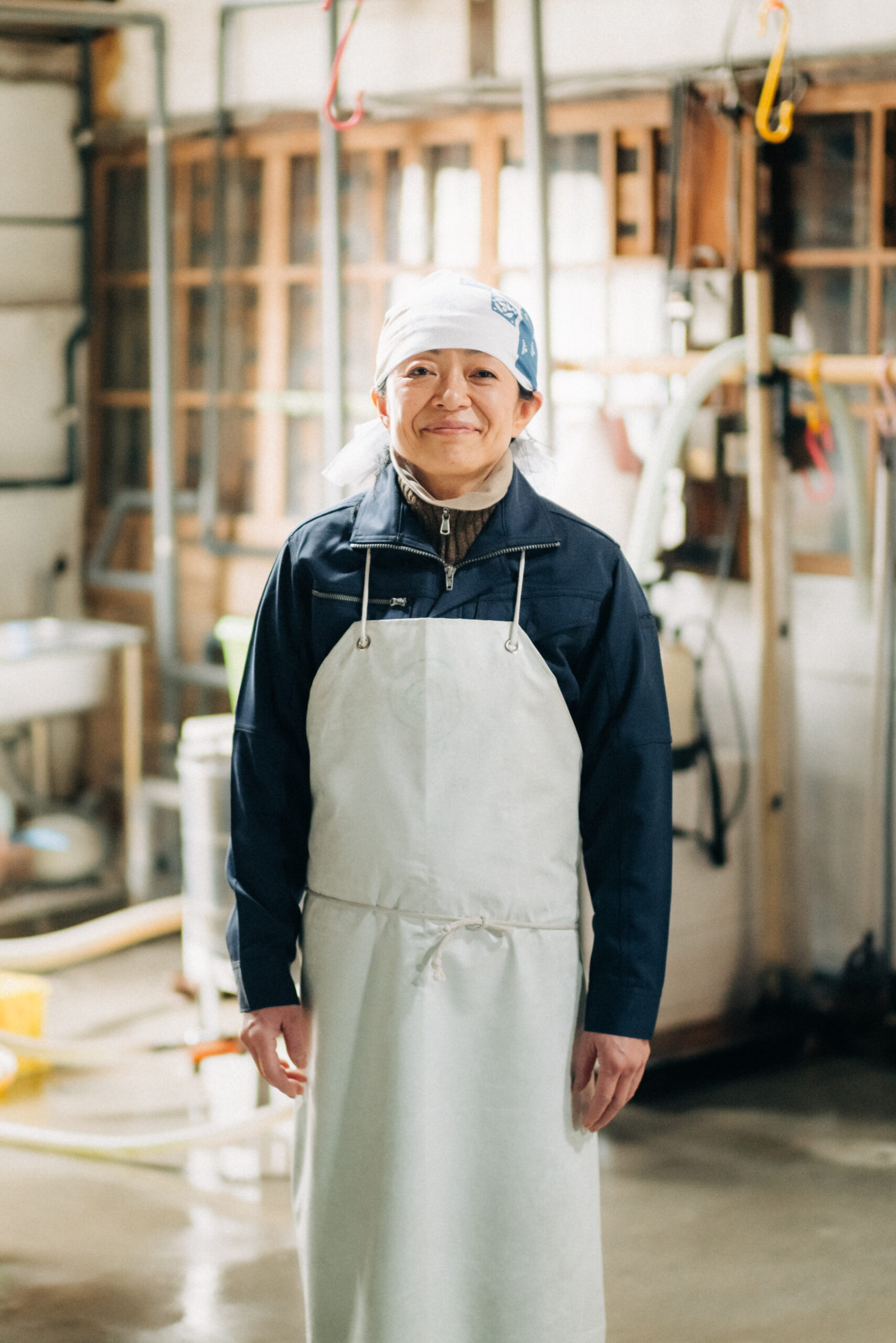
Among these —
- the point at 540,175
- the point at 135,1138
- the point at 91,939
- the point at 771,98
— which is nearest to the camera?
the point at 135,1138

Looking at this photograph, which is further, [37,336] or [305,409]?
[37,336]

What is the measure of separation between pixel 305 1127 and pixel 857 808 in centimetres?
260

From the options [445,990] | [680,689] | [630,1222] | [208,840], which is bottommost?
[630,1222]

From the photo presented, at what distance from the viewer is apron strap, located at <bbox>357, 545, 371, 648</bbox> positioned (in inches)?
63.5

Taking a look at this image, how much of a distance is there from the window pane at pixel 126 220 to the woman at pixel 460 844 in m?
3.51

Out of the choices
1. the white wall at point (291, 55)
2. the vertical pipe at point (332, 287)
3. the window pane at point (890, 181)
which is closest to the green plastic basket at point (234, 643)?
the vertical pipe at point (332, 287)

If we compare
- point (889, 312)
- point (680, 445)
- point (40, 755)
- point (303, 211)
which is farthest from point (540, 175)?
point (40, 755)

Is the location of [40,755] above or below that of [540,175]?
below

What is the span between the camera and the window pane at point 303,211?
4.63 metres

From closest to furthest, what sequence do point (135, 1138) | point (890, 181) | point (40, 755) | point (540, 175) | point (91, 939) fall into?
point (135, 1138)
point (540, 175)
point (890, 181)
point (91, 939)
point (40, 755)

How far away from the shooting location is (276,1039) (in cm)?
171

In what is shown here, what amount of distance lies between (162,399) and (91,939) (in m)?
1.65

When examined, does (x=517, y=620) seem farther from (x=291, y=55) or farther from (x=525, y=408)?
(x=291, y=55)

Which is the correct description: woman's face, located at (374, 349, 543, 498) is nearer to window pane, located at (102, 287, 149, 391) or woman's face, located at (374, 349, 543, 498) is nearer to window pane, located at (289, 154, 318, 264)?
window pane, located at (289, 154, 318, 264)
